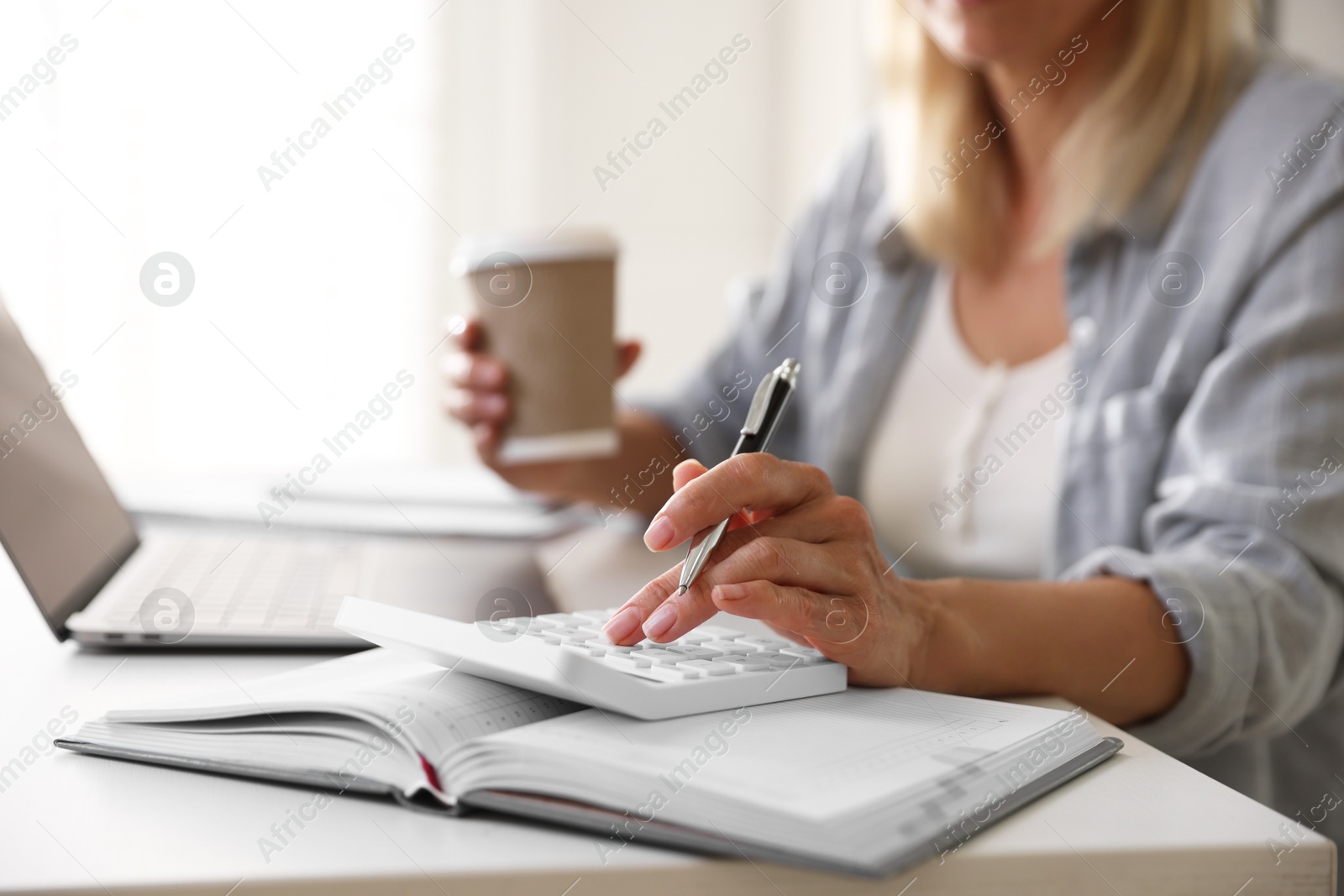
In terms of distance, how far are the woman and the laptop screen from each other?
31 centimetres

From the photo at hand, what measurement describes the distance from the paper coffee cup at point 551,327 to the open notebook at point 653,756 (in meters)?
0.37

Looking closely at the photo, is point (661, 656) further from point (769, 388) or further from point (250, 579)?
point (250, 579)

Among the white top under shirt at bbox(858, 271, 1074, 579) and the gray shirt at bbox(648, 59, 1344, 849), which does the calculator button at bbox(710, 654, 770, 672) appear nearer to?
the gray shirt at bbox(648, 59, 1344, 849)

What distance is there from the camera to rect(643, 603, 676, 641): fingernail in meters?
0.46

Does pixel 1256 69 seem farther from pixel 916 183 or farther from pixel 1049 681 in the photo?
pixel 1049 681

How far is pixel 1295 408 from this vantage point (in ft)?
2.40

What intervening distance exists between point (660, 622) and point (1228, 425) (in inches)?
20.9

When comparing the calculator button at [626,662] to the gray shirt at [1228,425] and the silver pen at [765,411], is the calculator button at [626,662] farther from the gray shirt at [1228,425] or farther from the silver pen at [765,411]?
the gray shirt at [1228,425]

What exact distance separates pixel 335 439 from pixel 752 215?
4.40ft

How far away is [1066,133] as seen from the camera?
3.56 feet

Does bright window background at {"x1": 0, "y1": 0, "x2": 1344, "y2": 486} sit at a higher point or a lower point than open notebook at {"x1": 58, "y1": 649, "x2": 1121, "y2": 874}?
higher

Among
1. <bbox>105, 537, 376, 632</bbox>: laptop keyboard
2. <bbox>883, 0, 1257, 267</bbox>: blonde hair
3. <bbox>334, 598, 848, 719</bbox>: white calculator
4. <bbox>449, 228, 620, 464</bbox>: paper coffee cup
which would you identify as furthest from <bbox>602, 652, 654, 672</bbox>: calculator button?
<bbox>883, 0, 1257, 267</bbox>: blonde hair

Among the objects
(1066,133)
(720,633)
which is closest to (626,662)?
(720,633)

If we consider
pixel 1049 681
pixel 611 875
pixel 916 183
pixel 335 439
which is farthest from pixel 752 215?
pixel 611 875
